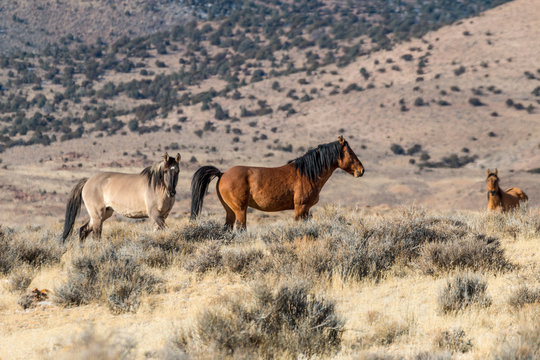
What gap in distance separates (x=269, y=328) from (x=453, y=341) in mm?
1663

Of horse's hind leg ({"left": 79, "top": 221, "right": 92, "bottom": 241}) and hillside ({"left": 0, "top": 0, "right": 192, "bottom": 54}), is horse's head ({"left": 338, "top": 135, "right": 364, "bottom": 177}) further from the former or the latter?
hillside ({"left": 0, "top": 0, "right": 192, "bottom": 54})

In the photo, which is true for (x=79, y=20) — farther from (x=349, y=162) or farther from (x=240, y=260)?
(x=240, y=260)

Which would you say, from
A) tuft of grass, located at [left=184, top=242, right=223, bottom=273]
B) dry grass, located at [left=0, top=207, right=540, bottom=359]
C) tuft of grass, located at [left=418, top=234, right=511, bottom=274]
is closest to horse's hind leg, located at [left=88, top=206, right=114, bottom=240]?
dry grass, located at [left=0, top=207, right=540, bottom=359]

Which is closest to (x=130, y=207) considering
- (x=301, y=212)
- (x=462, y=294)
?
(x=301, y=212)

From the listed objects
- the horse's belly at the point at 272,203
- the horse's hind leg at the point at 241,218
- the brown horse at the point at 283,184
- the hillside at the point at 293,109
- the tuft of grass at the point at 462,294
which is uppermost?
the hillside at the point at 293,109

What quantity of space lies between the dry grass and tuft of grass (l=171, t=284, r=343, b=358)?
1 cm

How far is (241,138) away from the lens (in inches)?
2542

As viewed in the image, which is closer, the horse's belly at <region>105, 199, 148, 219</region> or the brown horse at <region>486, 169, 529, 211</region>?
the horse's belly at <region>105, 199, 148, 219</region>

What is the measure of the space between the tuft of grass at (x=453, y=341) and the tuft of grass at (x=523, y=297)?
107 cm

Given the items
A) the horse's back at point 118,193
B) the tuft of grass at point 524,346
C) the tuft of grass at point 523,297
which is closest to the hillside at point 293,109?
the horse's back at point 118,193

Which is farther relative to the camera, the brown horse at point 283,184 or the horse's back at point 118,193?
the horse's back at point 118,193

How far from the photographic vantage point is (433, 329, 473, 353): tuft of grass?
17.9 feet

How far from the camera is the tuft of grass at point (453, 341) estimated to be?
5449 millimetres

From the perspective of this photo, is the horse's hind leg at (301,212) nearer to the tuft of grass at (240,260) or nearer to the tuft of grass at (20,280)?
the tuft of grass at (240,260)
